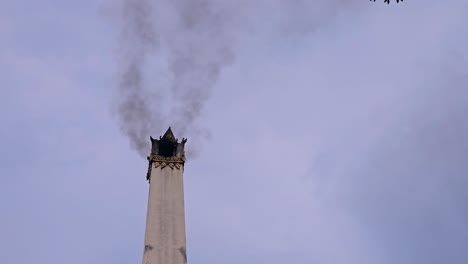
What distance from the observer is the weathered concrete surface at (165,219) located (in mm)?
32156

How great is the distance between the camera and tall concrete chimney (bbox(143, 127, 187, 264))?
32250 millimetres

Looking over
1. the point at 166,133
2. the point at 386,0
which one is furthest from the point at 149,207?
the point at 386,0

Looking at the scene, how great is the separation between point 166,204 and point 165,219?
114 centimetres

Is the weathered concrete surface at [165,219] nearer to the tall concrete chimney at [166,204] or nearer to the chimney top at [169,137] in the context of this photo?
the tall concrete chimney at [166,204]

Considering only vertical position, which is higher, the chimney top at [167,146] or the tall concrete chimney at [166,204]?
the chimney top at [167,146]

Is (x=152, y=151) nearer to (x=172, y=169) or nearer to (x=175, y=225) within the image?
(x=172, y=169)

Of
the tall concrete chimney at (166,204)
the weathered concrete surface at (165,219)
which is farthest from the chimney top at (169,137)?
the weathered concrete surface at (165,219)

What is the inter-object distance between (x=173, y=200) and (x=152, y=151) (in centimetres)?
425

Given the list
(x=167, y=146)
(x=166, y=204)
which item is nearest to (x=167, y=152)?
(x=167, y=146)

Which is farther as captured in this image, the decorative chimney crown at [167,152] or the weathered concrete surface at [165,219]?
the decorative chimney crown at [167,152]

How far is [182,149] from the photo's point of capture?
3847 cm

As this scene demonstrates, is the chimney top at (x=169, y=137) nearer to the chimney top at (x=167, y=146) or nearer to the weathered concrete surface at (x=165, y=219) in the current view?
the chimney top at (x=167, y=146)

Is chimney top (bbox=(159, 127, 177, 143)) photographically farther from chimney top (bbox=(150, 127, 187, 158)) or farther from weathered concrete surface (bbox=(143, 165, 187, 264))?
weathered concrete surface (bbox=(143, 165, 187, 264))

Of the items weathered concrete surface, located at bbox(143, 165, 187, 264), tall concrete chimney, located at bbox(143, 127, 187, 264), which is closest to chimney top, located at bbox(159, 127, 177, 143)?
tall concrete chimney, located at bbox(143, 127, 187, 264)
